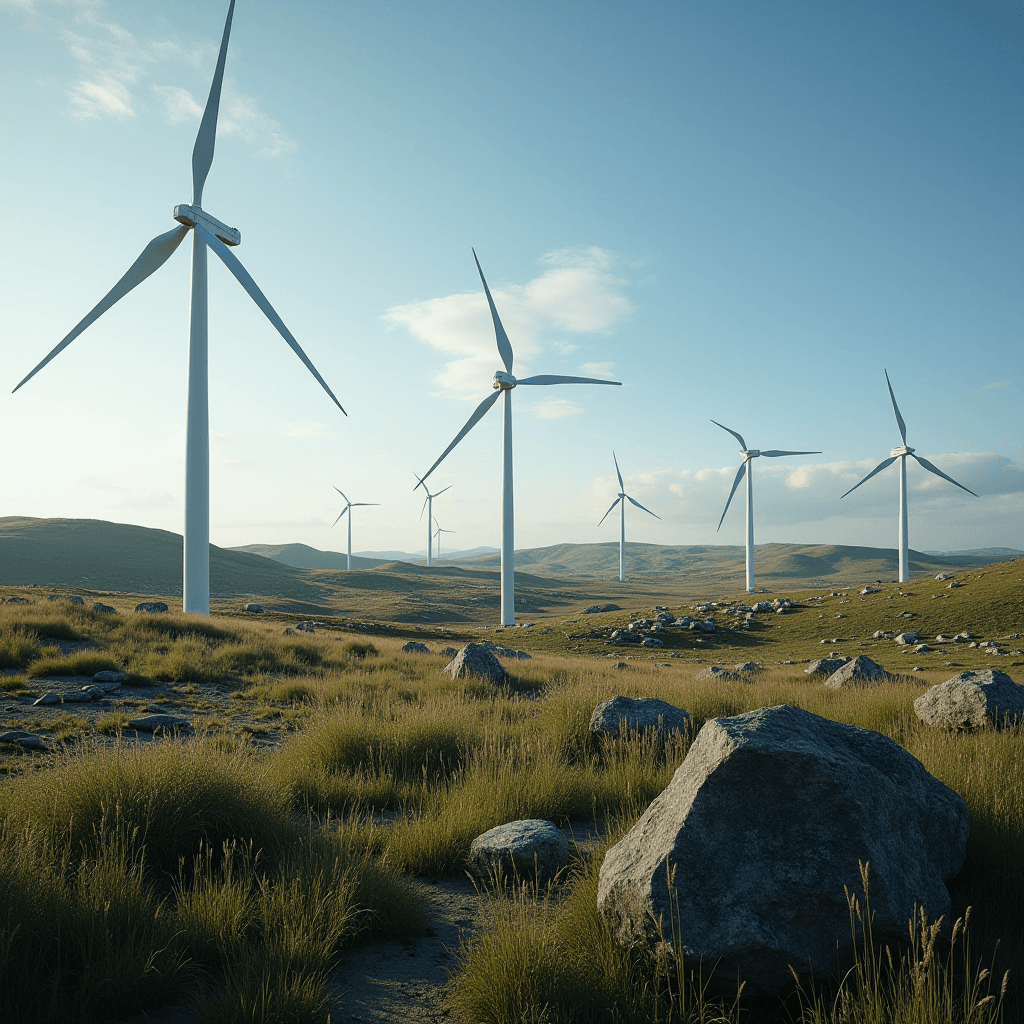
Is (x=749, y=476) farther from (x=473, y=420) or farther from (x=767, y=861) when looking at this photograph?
(x=767, y=861)

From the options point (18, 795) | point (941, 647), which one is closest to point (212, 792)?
point (18, 795)

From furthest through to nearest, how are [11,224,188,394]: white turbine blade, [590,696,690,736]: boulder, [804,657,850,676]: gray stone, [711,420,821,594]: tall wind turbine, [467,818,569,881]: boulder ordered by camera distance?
[711,420,821,594]: tall wind turbine
[11,224,188,394]: white turbine blade
[804,657,850,676]: gray stone
[590,696,690,736]: boulder
[467,818,569,881]: boulder

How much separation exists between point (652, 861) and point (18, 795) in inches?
226

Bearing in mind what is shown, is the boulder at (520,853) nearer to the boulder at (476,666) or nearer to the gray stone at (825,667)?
the boulder at (476,666)

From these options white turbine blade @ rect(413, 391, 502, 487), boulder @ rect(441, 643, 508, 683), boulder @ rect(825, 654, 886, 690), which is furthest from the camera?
white turbine blade @ rect(413, 391, 502, 487)

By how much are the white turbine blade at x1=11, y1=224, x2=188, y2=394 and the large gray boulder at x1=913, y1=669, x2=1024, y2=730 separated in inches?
1338

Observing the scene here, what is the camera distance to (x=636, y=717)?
34.6 ft

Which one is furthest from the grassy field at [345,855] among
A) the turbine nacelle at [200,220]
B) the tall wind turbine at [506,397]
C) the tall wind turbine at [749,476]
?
the tall wind turbine at [749,476]

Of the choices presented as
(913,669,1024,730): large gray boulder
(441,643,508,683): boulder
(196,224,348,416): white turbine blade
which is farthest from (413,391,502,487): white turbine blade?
(913,669,1024,730): large gray boulder

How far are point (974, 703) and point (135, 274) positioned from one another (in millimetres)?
37521

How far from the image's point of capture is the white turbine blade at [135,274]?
97.0 ft

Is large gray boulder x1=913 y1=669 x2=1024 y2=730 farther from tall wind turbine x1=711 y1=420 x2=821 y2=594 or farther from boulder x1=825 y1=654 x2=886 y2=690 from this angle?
tall wind turbine x1=711 y1=420 x2=821 y2=594

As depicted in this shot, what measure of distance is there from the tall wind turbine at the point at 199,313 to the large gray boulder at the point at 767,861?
93.7 ft

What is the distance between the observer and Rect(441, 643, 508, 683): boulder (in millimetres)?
17844
